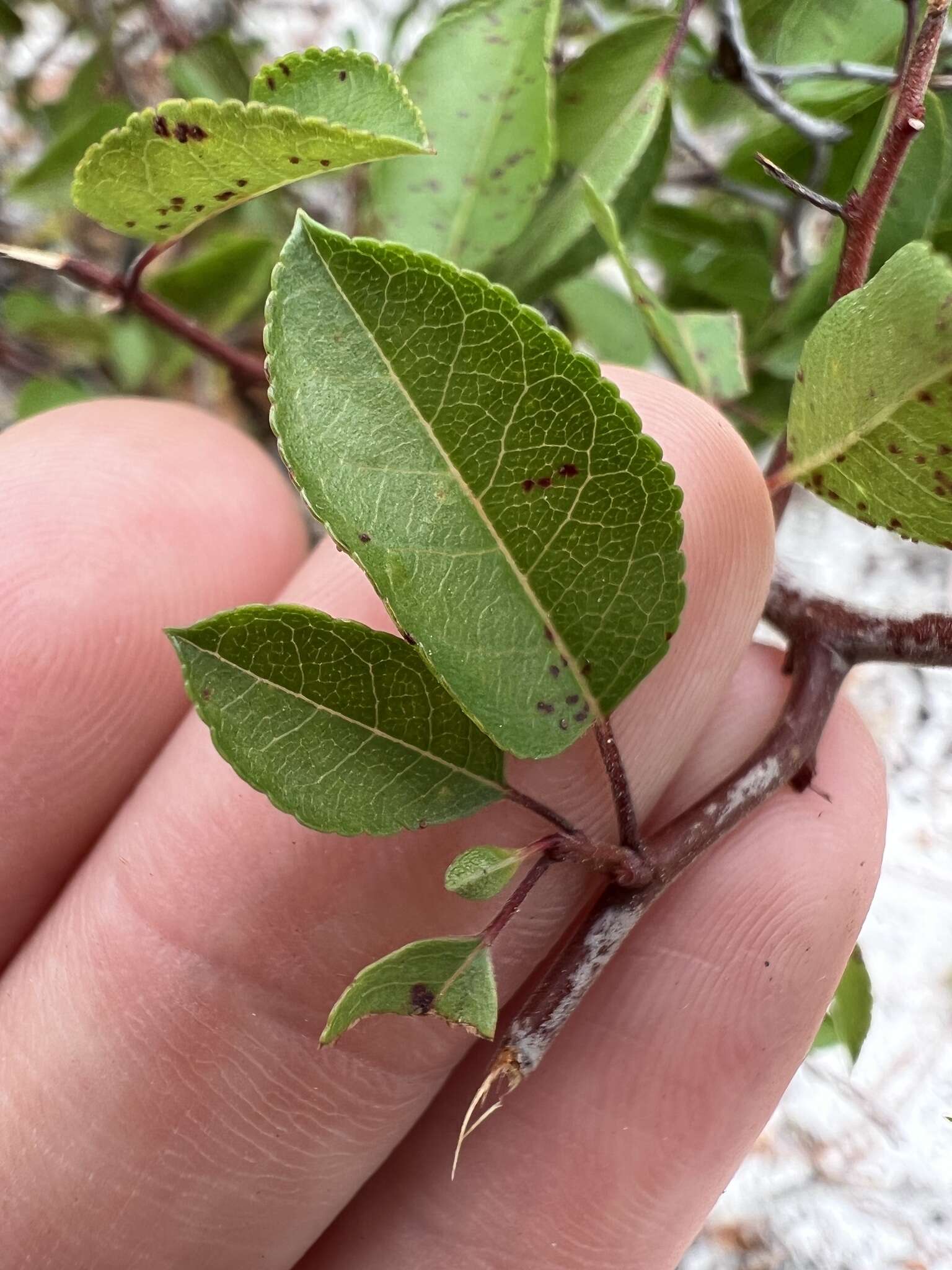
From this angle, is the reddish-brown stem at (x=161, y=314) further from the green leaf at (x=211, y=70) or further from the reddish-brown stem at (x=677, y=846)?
the reddish-brown stem at (x=677, y=846)

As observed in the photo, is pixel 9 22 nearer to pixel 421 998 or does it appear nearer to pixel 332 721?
pixel 332 721

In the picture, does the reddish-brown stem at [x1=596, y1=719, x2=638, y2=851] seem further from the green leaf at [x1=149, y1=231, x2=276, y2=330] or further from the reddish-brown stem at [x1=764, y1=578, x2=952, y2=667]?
the green leaf at [x1=149, y1=231, x2=276, y2=330]

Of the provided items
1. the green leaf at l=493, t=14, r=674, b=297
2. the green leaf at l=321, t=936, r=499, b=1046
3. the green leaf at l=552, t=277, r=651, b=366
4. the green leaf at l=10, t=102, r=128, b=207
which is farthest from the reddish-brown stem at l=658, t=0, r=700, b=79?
the green leaf at l=321, t=936, r=499, b=1046

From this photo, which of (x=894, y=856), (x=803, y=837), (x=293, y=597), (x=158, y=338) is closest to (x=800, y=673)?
(x=803, y=837)

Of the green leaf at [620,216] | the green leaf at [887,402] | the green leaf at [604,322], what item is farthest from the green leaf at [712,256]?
the green leaf at [887,402]

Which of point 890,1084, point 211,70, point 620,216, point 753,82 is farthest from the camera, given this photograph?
point 890,1084

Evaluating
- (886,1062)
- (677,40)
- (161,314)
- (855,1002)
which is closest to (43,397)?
(161,314)

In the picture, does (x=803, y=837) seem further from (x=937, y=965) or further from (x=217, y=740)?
(x=937, y=965)
